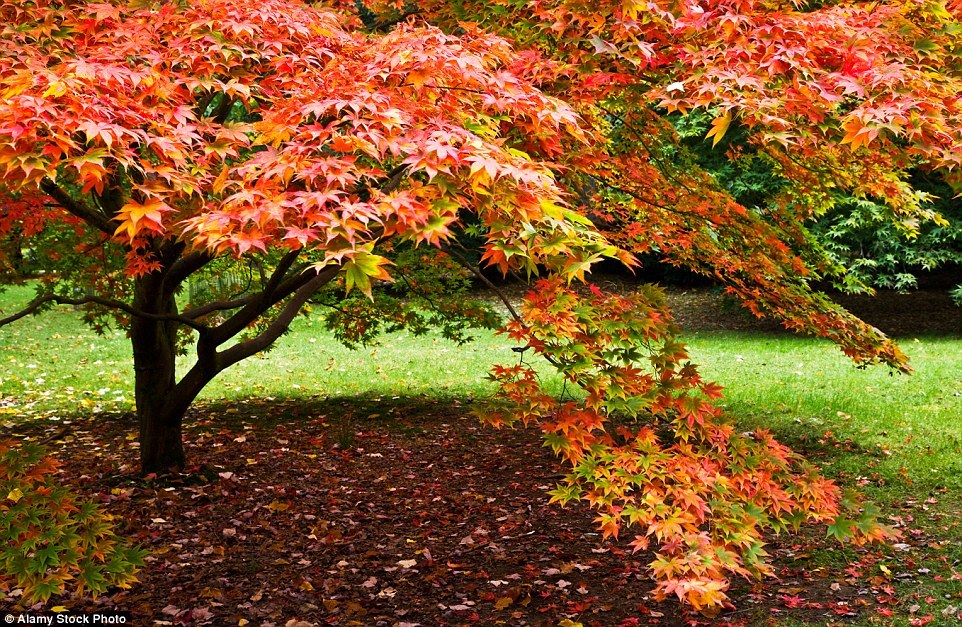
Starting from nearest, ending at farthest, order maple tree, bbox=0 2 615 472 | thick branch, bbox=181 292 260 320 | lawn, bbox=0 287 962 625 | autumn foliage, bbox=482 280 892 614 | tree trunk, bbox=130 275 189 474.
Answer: maple tree, bbox=0 2 615 472 → autumn foliage, bbox=482 280 892 614 → lawn, bbox=0 287 962 625 → thick branch, bbox=181 292 260 320 → tree trunk, bbox=130 275 189 474

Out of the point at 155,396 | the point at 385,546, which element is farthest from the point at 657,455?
the point at 155,396

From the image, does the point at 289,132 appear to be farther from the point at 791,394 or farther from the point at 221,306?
the point at 791,394

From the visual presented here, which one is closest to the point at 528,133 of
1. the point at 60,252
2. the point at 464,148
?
the point at 464,148

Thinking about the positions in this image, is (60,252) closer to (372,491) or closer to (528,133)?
(372,491)

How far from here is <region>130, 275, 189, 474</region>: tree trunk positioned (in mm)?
5273

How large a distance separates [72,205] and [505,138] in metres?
2.41

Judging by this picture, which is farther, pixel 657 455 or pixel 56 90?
pixel 657 455

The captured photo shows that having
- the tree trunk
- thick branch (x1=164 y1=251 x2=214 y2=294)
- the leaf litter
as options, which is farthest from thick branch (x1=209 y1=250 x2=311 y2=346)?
the leaf litter

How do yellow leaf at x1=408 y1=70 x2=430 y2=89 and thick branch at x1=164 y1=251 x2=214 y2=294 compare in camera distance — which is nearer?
yellow leaf at x1=408 y1=70 x2=430 y2=89

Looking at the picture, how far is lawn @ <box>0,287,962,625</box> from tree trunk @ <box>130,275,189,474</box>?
9.01ft

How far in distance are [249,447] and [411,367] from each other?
4.54 meters

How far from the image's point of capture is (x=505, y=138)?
109 inches

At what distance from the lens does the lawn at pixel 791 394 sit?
448cm

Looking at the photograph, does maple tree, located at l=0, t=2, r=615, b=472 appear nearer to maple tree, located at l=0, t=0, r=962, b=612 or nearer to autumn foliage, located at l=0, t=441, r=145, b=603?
maple tree, located at l=0, t=0, r=962, b=612
